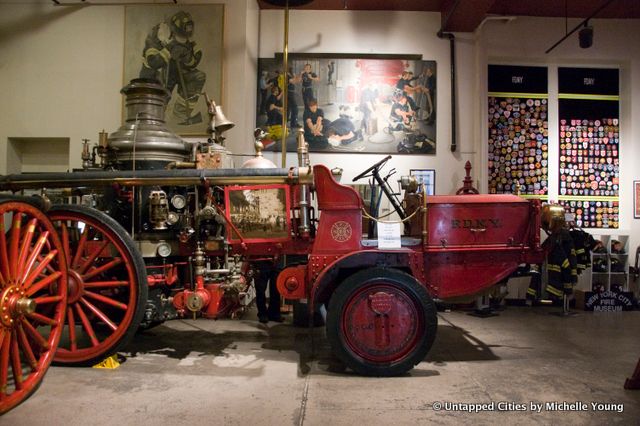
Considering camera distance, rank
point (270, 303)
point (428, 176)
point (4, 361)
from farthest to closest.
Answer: point (428, 176)
point (270, 303)
point (4, 361)

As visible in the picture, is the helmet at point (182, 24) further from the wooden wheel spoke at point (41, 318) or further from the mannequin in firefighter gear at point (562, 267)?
the mannequin in firefighter gear at point (562, 267)

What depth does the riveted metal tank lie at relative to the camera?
3.82 m

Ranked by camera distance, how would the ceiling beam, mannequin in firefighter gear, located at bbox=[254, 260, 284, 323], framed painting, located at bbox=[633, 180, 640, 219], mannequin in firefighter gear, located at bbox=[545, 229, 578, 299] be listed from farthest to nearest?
framed painting, located at bbox=[633, 180, 640, 219] → the ceiling beam → mannequin in firefighter gear, located at bbox=[545, 229, 578, 299] → mannequin in firefighter gear, located at bbox=[254, 260, 284, 323]

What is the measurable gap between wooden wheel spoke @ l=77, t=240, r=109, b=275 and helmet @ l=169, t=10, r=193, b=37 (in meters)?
3.95

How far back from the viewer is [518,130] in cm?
686

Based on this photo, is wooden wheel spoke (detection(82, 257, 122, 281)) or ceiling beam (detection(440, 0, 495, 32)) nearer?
wooden wheel spoke (detection(82, 257, 122, 281))

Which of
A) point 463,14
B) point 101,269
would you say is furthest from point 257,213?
point 463,14

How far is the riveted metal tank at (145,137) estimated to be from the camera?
3.82 metres

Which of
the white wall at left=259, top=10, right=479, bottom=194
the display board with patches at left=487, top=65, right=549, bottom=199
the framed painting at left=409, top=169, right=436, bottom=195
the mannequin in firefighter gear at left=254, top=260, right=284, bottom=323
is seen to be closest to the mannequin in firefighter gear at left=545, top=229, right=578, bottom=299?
the display board with patches at left=487, top=65, right=549, bottom=199

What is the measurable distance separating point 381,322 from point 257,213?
50.8 inches

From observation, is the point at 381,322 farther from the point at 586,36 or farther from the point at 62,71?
the point at 62,71

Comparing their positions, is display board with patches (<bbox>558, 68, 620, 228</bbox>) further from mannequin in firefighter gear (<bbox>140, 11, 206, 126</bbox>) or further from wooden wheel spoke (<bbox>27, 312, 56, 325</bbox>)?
wooden wheel spoke (<bbox>27, 312, 56, 325</bbox>)

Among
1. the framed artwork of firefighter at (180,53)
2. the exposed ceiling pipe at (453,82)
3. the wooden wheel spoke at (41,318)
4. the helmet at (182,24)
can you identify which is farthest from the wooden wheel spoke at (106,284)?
the exposed ceiling pipe at (453,82)

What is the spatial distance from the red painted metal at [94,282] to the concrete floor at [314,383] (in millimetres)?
219
